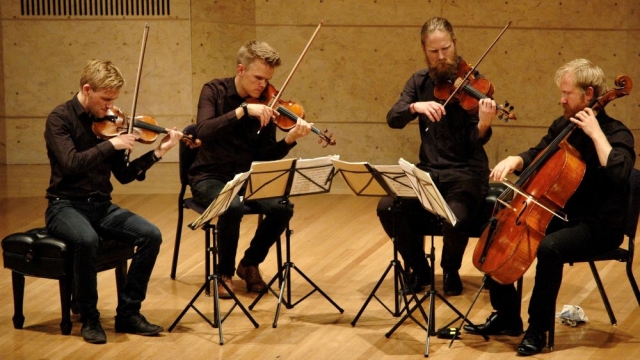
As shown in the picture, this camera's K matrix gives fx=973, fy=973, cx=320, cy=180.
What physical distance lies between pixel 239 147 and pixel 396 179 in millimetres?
1141

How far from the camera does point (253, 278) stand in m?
5.24

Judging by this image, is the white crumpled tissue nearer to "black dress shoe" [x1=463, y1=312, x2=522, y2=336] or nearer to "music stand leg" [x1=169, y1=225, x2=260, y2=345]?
"black dress shoe" [x1=463, y1=312, x2=522, y2=336]

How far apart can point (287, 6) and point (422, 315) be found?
3.94 metres

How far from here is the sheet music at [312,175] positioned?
4.57m

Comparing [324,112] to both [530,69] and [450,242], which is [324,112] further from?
[450,242]

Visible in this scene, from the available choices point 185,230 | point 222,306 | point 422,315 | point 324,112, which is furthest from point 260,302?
point 324,112

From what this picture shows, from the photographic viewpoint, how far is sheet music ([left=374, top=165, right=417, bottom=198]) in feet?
14.3

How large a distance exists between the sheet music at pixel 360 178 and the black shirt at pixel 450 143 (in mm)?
594

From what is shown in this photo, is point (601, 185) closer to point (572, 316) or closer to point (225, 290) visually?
point (572, 316)

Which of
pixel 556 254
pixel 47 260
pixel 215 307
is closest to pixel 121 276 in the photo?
pixel 47 260

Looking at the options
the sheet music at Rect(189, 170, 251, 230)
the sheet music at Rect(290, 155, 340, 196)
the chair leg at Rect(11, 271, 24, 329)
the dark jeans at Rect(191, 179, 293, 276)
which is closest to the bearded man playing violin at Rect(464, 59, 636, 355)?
the sheet music at Rect(290, 155, 340, 196)

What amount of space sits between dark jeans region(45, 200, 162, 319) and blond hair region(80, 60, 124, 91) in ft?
1.89

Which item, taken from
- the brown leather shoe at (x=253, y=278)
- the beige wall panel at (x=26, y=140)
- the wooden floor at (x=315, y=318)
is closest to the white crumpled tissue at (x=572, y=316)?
the wooden floor at (x=315, y=318)

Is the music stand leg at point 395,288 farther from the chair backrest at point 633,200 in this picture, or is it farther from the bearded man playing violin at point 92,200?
the chair backrest at point 633,200
